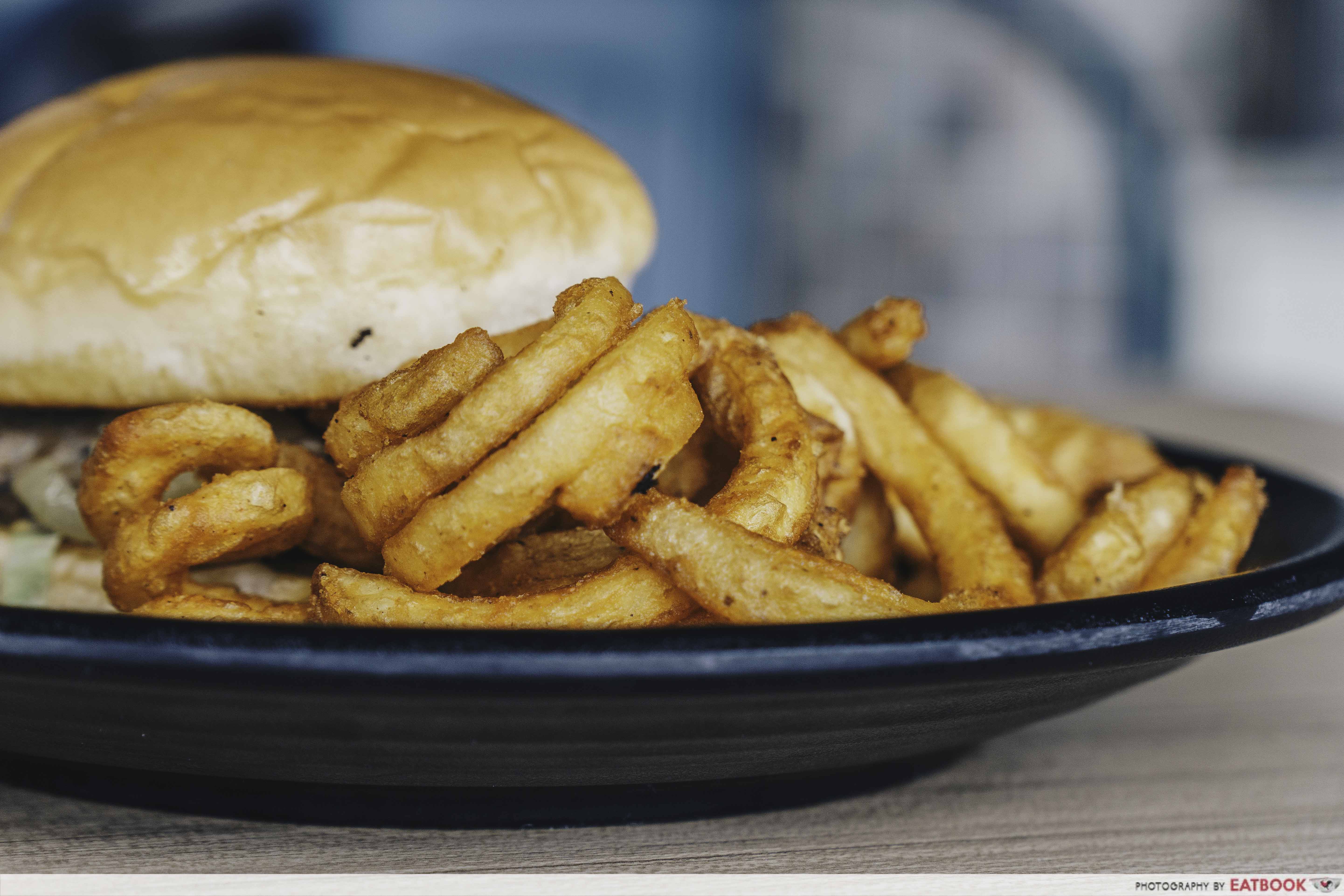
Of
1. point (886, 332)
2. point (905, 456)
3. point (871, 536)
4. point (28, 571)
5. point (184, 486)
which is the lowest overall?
point (28, 571)

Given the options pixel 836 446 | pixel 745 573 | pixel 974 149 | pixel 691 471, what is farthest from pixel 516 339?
pixel 974 149

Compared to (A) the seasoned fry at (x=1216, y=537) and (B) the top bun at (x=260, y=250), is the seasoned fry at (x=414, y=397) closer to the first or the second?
(B) the top bun at (x=260, y=250)

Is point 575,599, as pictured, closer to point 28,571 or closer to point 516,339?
point 516,339

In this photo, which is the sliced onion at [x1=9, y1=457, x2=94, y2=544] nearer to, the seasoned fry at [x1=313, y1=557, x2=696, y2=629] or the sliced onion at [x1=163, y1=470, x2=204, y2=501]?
the sliced onion at [x1=163, y1=470, x2=204, y2=501]

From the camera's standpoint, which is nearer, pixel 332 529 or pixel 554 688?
pixel 554 688

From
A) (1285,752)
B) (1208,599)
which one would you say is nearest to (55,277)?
(1208,599)

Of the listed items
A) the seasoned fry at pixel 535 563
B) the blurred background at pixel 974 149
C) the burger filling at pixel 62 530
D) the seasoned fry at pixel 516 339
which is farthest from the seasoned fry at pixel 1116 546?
the blurred background at pixel 974 149

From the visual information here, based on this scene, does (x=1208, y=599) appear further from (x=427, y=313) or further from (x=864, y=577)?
(x=427, y=313)
